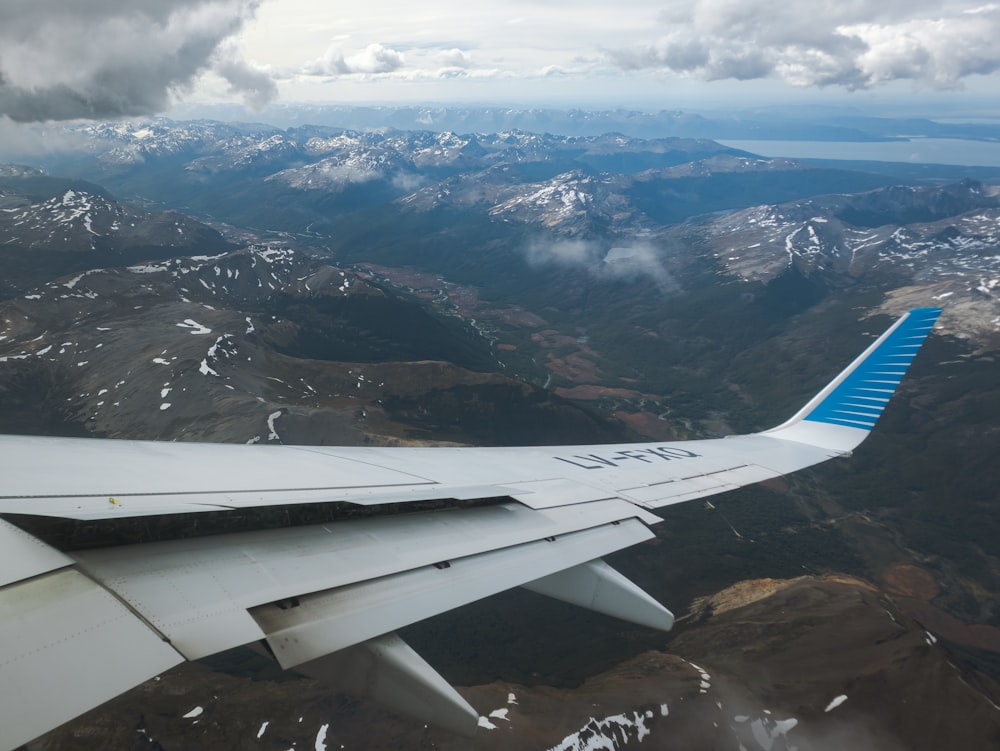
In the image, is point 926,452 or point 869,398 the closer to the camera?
point 869,398

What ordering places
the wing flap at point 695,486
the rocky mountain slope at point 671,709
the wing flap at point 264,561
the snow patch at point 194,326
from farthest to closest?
1. the snow patch at point 194,326
2. the rocky mountain slope at point 671,709
3. the wing flap at point 695,486
4. the wing flap at point 264,561

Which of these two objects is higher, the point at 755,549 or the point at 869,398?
the point at 869,398

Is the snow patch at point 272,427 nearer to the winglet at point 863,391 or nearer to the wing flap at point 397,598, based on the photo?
the winglet at point 863,391

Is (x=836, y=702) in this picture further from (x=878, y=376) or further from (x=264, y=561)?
(x=264, y=561)

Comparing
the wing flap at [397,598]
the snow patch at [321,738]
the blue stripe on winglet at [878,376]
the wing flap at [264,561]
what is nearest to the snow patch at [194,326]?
the snow patch at [321,738]

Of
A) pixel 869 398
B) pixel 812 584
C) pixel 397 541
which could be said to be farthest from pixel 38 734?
pixel 812 584

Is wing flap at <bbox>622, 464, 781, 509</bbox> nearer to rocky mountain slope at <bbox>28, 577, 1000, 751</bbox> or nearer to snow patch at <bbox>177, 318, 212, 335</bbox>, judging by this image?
rocky mountain slope at <bbox>28, 577, 1000, 751</bbox>

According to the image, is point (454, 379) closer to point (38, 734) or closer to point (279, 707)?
point (279, 707)

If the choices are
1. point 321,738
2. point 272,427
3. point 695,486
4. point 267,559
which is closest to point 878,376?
point 695,486
